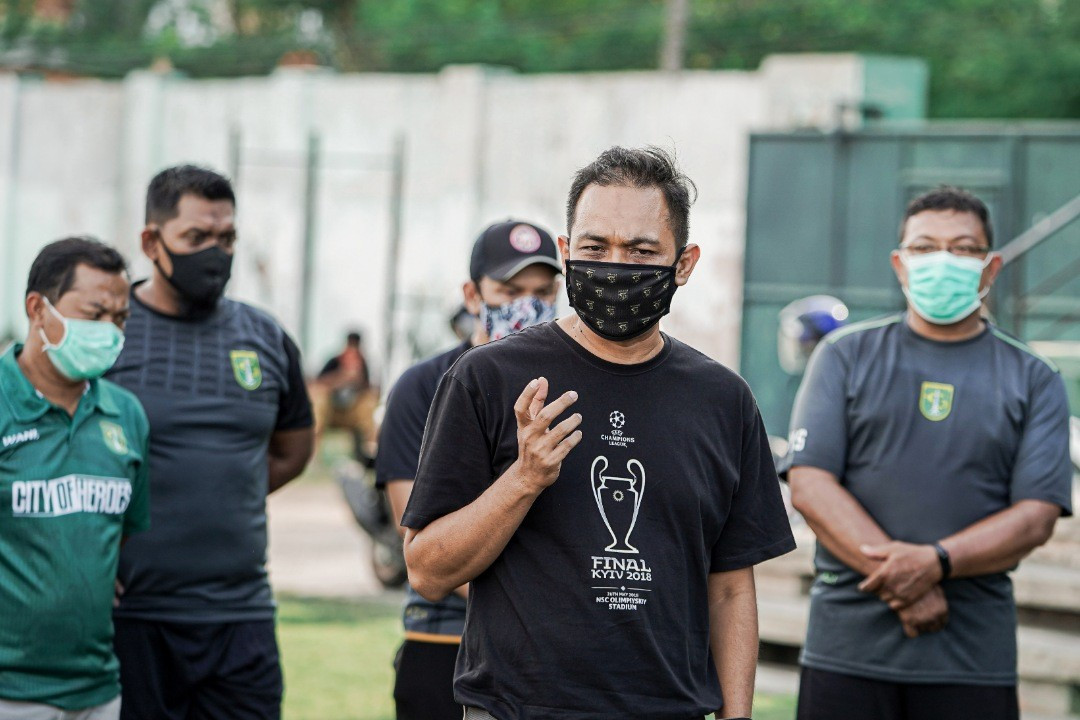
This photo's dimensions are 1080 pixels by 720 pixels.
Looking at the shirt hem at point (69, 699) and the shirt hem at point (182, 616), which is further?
the shirt hem at point (182, 616)

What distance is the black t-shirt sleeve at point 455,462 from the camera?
11.1 ft

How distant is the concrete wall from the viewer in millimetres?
20219

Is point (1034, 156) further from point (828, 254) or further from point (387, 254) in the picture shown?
point (387, 254)

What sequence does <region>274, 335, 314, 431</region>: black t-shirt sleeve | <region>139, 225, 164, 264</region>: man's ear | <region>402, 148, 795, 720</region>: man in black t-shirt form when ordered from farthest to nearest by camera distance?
<region>274, 335, 314, 431</region>: black t-shirt sleeve, <region>139, 225, 164, 264</region>: man's ear, <region>402, 148, 795, 720</region>: man in black t-shirt

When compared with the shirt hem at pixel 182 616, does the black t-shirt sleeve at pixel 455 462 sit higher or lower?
higher

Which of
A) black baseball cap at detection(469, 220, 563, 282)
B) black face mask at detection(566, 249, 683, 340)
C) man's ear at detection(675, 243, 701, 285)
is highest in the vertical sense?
black baseball cap at detection(469, 220, 563, 282)

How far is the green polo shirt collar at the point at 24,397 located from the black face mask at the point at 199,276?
585 millimetres

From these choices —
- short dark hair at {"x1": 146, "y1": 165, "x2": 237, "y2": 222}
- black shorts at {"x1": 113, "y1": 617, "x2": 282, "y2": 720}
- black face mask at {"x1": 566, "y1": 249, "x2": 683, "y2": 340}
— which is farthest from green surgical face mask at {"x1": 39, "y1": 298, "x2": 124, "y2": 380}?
black face mask at {"x1": 566, "y1": 249, "x2": 683, "y2": 340}

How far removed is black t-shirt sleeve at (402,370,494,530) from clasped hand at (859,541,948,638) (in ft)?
6.24

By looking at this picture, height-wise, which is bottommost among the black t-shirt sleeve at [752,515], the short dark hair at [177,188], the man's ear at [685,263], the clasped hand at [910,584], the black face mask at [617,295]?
the clasped hand at [910,584]

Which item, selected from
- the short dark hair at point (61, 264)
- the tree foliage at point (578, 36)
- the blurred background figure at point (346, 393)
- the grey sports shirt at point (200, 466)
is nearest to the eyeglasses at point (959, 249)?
the grey sports shirt at point (200, 466)

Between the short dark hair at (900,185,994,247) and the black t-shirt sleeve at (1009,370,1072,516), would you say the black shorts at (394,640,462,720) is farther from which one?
the short dark hair at (900,185,994,247)

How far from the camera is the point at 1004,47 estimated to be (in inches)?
1155

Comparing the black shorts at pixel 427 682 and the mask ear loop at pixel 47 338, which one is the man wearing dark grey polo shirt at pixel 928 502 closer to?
the black shorts at pixel 427 682
